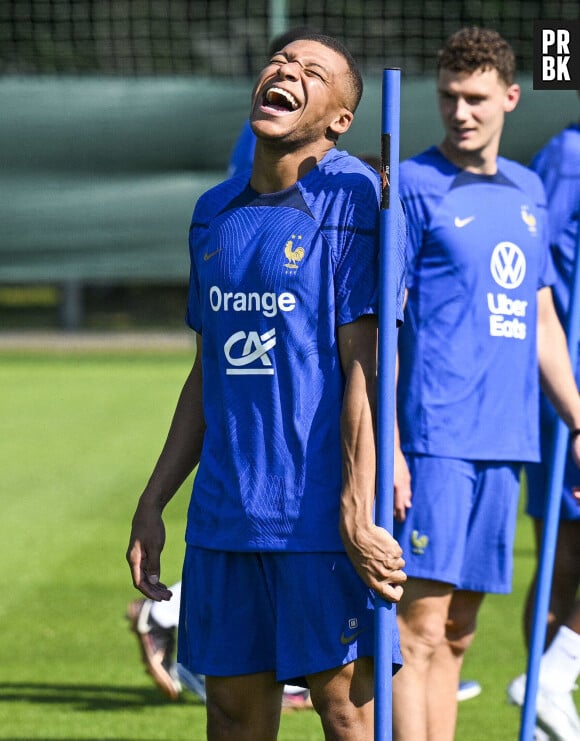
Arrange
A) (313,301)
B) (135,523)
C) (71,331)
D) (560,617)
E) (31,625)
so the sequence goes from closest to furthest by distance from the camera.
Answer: (313,301) < (135,523) < (560,617) < (31,625) < (71,331)

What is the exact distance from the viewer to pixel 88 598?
7.34m

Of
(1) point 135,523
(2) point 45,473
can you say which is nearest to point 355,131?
(2) point 45,473

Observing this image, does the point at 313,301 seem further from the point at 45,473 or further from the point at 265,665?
the point at 45,473

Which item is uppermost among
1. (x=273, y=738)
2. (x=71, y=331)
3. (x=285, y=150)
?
(x=285, y=150)

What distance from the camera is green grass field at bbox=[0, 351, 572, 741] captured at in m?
5.48

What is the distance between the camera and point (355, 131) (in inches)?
457

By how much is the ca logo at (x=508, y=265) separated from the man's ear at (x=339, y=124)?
1.14m

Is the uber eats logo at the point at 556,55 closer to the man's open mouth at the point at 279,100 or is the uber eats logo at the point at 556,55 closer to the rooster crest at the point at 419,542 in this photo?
the man's open mouth at the point at 279,100

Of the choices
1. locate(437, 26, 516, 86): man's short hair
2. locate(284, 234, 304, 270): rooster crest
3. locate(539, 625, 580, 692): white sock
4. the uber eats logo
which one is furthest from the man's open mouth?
locate(539, 625, 580, 692): white sock

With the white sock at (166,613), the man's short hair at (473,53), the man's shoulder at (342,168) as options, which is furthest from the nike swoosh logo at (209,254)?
the white sock at (166,613)

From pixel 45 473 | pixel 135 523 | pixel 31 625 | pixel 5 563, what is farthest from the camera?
pixel 45 473

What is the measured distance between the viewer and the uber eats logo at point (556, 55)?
376cm

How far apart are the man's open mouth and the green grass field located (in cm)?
279

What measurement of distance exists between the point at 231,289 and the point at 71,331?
2344cm
